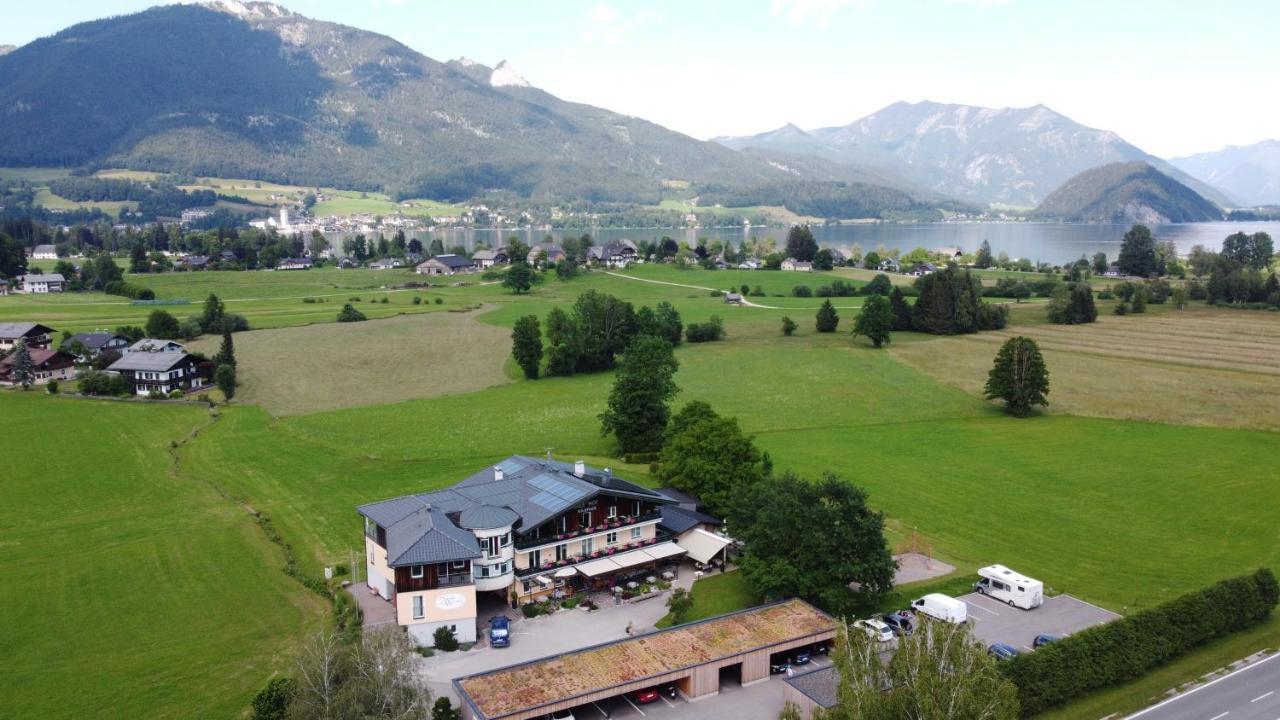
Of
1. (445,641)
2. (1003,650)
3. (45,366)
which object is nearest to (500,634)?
(445,641)

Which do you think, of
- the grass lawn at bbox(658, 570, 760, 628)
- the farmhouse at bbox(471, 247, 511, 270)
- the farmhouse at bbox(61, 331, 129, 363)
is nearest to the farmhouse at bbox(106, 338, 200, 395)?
the farmhouse at bbox(61, 331, 129, 363)

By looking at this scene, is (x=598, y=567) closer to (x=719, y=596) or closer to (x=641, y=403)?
(x=719, y=596)

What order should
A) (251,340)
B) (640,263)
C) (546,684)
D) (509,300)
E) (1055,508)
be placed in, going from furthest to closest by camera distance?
(640,263), (509,300), (251,340), (1055,508), (546,684)

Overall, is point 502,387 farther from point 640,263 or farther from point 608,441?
point 640,263

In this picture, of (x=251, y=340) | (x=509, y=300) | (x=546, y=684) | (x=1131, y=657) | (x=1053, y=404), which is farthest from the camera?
(x=509, y=300)

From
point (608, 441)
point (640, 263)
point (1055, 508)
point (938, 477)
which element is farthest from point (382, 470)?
point (640, 263)
